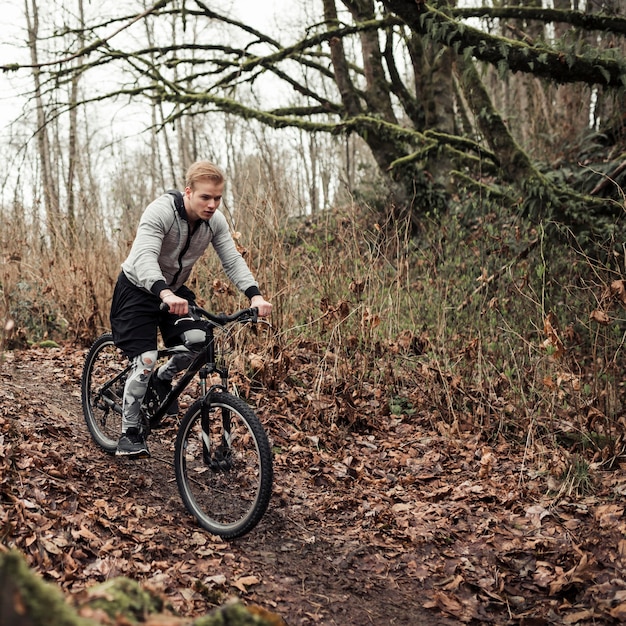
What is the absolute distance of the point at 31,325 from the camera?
859 centimetres

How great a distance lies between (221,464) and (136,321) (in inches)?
44.8

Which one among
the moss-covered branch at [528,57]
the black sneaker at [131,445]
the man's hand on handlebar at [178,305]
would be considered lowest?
the black sneaker at [131,445]

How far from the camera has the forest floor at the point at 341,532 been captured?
3.29 metres

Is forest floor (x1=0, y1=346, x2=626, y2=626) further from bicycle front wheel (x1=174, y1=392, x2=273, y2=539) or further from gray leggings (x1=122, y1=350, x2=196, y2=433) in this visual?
gray leggings (x1=122, y1=350, x2=196, y2=433)

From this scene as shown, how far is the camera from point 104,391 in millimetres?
5156

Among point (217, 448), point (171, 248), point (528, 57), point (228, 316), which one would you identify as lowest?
point (217, 448)

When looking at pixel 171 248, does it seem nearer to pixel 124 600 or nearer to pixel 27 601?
pixel 124 600

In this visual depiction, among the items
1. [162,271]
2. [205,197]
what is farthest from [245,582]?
[205,197]

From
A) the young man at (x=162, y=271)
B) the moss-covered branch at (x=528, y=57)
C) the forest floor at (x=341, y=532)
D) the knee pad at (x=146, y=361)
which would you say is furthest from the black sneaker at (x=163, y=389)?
the moss-covered branch at (x=528, y=57)

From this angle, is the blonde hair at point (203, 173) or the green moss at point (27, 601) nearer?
the green moss at point (27, 601)

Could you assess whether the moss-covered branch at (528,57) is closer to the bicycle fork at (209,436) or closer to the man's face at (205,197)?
the man's face at (205,197)

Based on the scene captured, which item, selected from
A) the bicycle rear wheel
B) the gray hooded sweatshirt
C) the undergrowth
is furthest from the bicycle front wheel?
the undergrowth

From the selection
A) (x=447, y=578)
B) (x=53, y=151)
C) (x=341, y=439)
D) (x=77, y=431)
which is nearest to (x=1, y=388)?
(x=77, y=431)

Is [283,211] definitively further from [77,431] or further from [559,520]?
[559,520]
